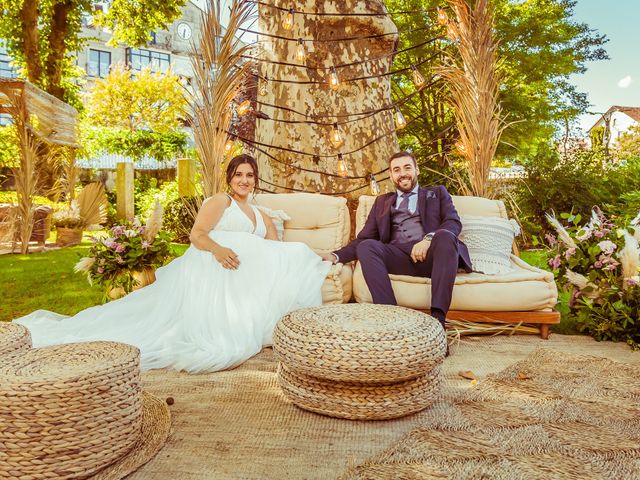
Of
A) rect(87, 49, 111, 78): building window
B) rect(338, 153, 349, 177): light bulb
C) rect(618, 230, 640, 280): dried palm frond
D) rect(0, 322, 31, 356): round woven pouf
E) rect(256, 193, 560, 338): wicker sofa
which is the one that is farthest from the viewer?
rect(87, 49, 111, 78): building window

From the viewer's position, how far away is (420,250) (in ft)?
12.3

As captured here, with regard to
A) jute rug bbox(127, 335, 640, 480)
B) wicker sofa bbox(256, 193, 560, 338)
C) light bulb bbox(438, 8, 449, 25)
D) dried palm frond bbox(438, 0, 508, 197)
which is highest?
light bulb bbox(438, 8, 449, 25)

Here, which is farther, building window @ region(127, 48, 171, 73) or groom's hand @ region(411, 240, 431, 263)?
building window @ region(127, 48, 171, 73)

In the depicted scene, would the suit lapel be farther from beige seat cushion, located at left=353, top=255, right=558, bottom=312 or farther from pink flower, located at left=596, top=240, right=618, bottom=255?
pink flower, located at left=596, top=240, right=618, bottom=255

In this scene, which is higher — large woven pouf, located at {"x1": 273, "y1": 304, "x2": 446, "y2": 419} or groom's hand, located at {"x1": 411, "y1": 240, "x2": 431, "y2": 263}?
groom's hand, located at {"x1": 411, "y1": 240, "x2": 431, "y2": 263}

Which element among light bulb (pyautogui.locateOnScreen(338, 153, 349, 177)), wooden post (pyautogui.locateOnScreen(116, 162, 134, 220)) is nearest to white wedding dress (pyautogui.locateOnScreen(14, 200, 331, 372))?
light bulb (pyautogui.locateOnScreen(338, 153, 349, 177))

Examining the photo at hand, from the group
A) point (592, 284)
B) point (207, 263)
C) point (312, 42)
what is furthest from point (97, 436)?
point (312, 42)

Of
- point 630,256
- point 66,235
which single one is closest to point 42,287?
point 66,235

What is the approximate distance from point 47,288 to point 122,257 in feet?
6.58

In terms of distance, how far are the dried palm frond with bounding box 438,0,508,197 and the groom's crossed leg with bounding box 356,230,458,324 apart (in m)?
1.34

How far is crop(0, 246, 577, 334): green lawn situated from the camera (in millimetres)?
4704

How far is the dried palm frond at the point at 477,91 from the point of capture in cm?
491

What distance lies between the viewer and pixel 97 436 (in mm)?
1888

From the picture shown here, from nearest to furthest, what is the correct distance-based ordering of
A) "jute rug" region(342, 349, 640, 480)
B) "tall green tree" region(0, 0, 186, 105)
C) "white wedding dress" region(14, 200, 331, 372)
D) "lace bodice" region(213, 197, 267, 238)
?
"jute rug" region(342, 349, 640, 480) → "white wedding dress" region(14, 200, 331, 372) → "lace bodice" region(213, 197, 267, 238) → "tall green tree" region(0, 0, 186, 105)
